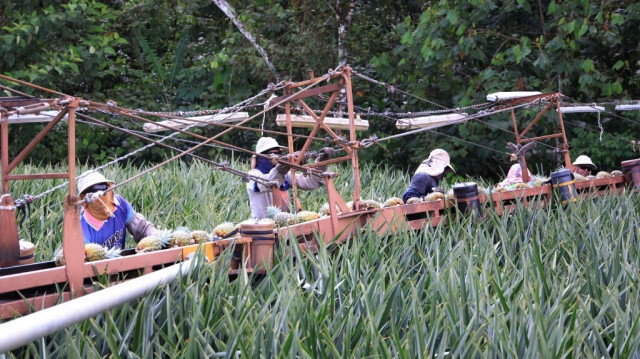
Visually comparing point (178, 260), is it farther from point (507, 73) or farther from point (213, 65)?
point (213, 65)

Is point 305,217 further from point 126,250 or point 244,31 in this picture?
point 244,31

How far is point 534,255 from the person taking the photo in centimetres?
466

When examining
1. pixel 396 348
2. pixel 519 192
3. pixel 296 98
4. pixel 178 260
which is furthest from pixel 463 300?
pixel 519 192

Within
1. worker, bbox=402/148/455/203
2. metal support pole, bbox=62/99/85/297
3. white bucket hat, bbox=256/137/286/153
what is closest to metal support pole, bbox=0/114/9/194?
metal support pole, bbox=62/99/85/297

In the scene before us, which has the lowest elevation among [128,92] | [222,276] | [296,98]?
[222,276]

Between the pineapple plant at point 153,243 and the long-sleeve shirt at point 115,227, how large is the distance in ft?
2.04

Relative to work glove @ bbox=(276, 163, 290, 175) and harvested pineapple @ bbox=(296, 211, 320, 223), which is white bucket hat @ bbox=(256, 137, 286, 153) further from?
harvested pineapple @ bbox=(296, 211, 320, 223)

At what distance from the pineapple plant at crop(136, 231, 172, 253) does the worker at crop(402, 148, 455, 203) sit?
8.56 ft

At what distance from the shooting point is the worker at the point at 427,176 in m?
6.93

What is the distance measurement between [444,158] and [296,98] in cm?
193

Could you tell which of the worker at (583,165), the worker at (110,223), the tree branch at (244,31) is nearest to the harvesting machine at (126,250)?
the worker at (110,223)

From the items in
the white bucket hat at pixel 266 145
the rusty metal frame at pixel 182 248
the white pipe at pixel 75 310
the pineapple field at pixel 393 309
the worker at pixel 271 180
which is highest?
the white bucket hat at pixel 266 145

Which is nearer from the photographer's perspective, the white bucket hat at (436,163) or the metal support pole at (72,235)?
the metal support pole at (72,235)

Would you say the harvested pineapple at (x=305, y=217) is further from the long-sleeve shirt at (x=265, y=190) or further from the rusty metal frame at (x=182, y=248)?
the long-sleeve shirt at (x=265, y=190)
